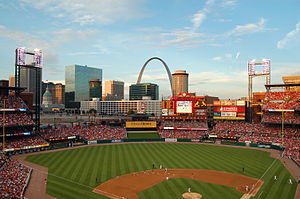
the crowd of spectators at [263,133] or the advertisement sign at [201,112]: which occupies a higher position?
the advertisement sign at [201,112]

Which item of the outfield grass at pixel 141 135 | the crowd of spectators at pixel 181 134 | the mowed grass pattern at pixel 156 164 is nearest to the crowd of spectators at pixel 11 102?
the mowed grass pattern at pixel 156 164

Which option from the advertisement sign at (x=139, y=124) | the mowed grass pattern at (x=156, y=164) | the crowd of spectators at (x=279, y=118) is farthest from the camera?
the advertisement sign at (x=139, y=124)

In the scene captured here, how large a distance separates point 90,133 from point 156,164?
113 ft

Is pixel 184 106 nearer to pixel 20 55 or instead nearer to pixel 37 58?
pixel 37 58

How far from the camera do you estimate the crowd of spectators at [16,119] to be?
5443cm

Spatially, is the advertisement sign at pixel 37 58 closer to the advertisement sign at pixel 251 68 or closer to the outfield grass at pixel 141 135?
the outfield grass at pixel 141 135

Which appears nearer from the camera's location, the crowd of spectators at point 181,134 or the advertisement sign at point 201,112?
the crowd of spectators at point 181,134

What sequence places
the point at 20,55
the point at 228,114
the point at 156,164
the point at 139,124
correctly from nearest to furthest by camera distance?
the point at 156,164 < the point at 20,55 < the point at 228,114 < the point at 139,124

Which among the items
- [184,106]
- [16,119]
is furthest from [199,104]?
[16,119]

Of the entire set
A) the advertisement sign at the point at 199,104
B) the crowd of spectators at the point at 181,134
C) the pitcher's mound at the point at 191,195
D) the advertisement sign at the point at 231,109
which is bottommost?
the pitcher's mound at the point at 191,195

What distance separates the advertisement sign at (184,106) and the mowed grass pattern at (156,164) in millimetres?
23086

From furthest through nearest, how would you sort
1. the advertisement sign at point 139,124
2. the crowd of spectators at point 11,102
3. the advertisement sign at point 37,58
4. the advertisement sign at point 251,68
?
the advertisement sign at point 139,124, the advertisement sign at point 251,68, the advertisement sign at point 37,58, the crowd of spectators at point 11,102

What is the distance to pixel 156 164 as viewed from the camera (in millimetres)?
43938

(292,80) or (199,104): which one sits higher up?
(292,80)
